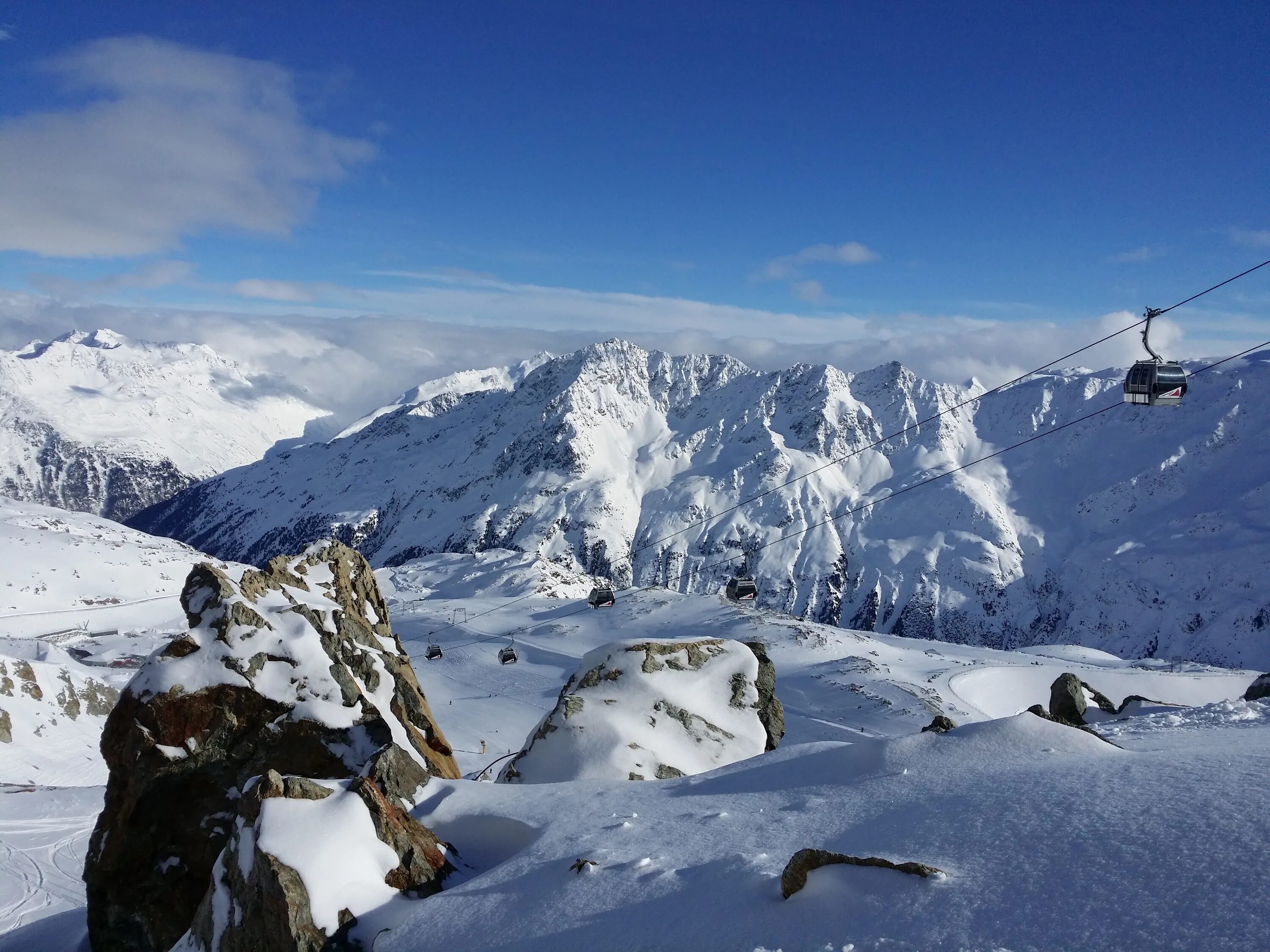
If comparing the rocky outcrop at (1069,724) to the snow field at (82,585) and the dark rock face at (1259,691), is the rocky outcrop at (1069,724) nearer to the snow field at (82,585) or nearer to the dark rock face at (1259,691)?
the dark rock face at (1259,691)

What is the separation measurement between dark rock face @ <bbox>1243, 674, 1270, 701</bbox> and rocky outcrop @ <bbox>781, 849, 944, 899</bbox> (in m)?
15.5

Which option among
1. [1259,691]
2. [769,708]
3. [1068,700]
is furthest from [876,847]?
[1259,691]

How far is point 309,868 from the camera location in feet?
32.1

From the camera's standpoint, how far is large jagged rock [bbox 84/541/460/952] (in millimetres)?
15594

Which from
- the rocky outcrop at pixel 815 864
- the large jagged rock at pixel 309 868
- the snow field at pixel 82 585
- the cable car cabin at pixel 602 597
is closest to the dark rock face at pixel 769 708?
the large jagged rock at pixel 309 868

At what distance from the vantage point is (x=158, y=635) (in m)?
120

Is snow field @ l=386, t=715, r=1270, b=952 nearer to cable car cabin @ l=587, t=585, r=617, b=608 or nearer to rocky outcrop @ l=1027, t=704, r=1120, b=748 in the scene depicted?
rocky outcrop @ l=1027, t=704, r=1120, b=748

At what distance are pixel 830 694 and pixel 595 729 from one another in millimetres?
53153

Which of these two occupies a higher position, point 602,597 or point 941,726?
point 941,726

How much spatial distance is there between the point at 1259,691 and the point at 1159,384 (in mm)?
9574

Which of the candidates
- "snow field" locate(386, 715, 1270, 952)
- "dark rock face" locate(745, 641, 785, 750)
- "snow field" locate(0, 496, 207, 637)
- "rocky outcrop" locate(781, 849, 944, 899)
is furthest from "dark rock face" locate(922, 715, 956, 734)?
"snow field" locate(0, 496, 207, 637)

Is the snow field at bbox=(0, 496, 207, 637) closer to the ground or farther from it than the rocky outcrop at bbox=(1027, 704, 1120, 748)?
closer to the ground

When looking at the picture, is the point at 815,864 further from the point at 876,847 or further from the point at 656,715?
the point at 656,715

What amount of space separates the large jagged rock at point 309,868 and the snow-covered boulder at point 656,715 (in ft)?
22.1
